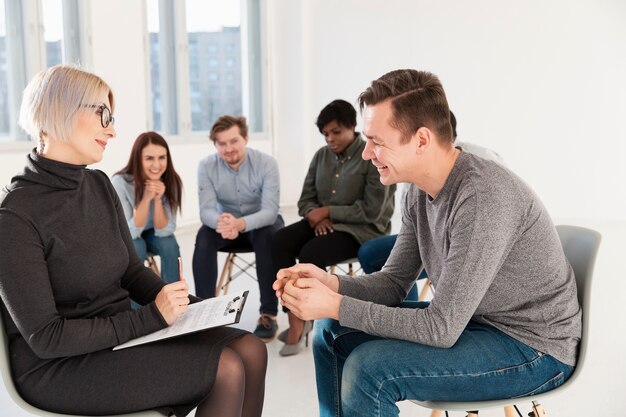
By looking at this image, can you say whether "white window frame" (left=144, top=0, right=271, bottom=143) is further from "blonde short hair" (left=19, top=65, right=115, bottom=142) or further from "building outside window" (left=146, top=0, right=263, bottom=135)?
"blonde short hair" (left=19, top=65, right=115, bottom=142)

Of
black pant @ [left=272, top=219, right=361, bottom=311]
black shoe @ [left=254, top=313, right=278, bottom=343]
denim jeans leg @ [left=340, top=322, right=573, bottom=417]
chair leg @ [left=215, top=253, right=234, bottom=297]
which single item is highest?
denim jeans leg @ [left=340, top=322, right=573, bottom=417]

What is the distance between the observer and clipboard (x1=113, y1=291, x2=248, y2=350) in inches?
58.8

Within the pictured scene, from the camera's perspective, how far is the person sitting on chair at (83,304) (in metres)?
1.40

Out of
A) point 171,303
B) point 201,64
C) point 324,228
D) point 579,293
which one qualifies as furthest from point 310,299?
point 201,64

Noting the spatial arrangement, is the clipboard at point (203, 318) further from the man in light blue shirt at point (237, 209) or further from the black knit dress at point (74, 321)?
the man in light blue shirt at point (237, 209)

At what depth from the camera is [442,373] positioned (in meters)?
1.44

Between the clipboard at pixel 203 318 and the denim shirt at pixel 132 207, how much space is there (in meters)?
1.73

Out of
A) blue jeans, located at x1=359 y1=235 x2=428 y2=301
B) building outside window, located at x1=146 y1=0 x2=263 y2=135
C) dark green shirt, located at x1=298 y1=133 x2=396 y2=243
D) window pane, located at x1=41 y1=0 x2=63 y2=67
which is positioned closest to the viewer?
blue jeans, located at x1=359 y1=235 x2=428 y2=301

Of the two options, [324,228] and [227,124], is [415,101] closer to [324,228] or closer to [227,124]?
[324,228]

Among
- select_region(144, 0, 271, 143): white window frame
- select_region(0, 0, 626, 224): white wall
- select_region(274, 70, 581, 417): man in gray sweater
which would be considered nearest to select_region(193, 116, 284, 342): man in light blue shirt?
select_region(274, 70, 581, 417): man in gray sweater

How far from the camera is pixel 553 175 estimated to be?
692 cm

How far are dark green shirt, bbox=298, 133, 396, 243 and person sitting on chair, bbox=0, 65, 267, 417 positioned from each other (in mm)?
1697

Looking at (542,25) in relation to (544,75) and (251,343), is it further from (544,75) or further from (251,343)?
(251,343)

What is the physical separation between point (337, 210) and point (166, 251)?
36.1 inches
